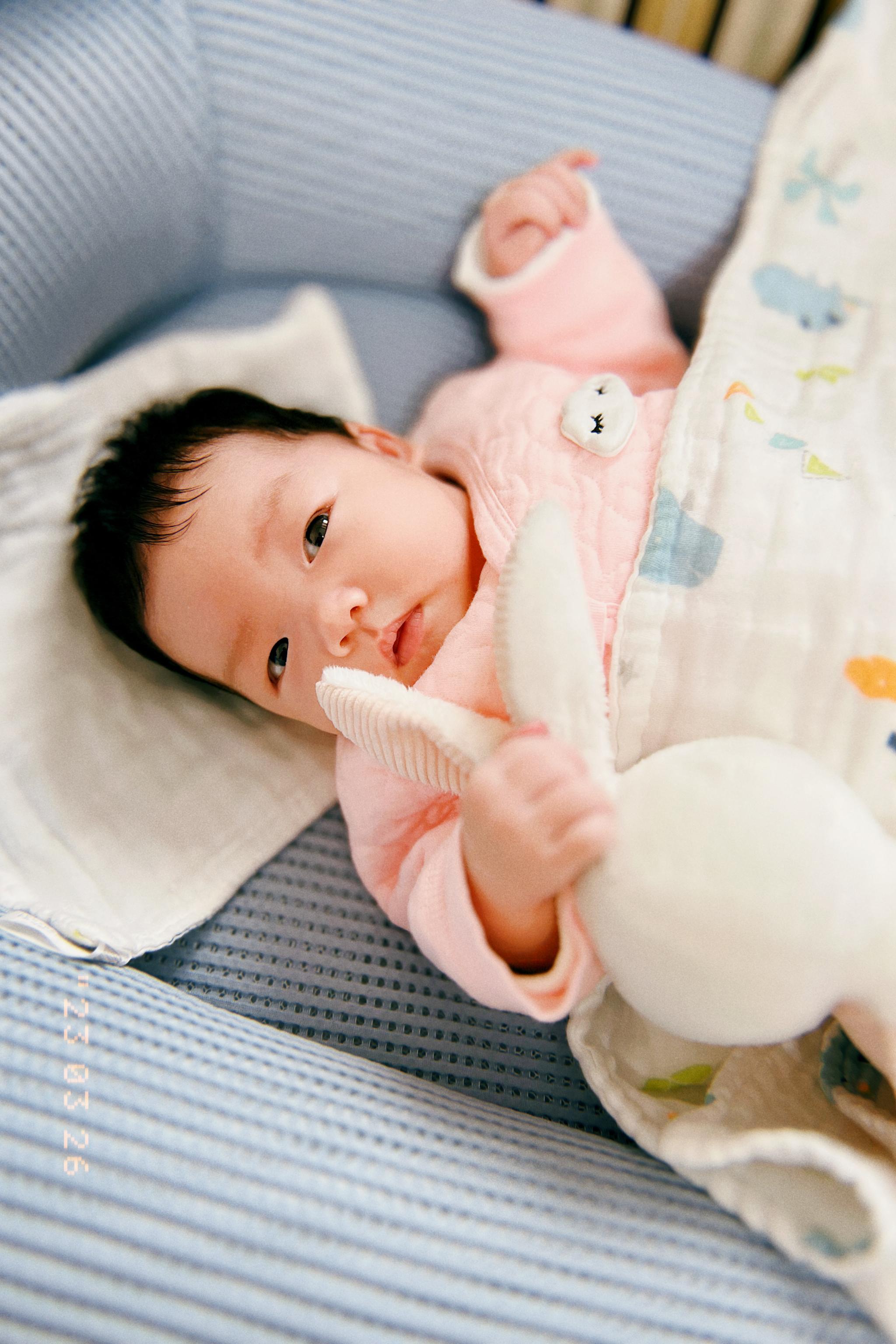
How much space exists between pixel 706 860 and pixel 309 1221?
0.34m

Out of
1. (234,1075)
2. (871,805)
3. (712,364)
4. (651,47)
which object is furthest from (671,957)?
(651,47)

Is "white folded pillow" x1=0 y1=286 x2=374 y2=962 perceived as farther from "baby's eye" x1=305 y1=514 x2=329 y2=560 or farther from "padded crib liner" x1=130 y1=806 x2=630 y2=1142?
"baby's eye" x1=305 y1=514 x2=329 y2=560

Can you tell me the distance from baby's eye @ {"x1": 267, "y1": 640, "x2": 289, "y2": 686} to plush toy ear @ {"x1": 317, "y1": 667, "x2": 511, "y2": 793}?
0.15 m

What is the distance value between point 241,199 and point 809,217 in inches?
24.4

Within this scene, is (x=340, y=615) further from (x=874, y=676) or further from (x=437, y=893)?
(x=874, y=676)

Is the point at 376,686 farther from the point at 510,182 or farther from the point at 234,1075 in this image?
the point at 510,182

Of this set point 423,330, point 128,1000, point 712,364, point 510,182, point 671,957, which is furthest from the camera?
point 423,330

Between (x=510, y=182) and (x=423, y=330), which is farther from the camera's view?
(x=423, y=330)

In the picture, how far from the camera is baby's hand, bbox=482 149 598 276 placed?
96 centimetres

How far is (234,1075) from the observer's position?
0.65m

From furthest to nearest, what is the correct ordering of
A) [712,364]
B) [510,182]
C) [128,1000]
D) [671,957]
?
[510,182], [712,364], [128,1000], [671,957]

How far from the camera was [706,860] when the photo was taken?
55 cm

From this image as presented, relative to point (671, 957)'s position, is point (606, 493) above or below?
above

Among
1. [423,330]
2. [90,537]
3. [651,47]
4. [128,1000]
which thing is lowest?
[128,1000]
